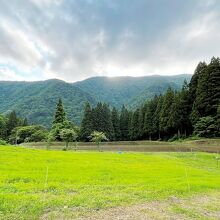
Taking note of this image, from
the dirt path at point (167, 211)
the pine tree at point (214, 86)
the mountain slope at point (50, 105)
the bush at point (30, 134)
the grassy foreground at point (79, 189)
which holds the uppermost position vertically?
the mountain slope at point (50, 105)

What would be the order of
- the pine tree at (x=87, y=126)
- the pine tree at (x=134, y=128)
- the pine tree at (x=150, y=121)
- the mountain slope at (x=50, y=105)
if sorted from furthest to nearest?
the mountain slope at (x=50, y=105) < the pine tree at (x=134, y=128) < the pine tree at (x=87, y=126) < the pine tree at (x=150, y=121)

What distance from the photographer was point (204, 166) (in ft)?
77.4

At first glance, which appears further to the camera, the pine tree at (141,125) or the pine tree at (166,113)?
the pine tree at (141,125)

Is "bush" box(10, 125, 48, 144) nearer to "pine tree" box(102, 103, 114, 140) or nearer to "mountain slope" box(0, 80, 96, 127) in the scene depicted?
"pine tree" box(102, 103, 114, 140)

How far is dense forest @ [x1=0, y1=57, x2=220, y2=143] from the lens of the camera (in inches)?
1971

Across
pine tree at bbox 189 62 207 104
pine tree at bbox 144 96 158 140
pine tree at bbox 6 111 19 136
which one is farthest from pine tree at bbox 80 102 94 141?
pine tree at bbox 189 62 207 104

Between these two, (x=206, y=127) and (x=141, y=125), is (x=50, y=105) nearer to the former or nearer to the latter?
(x=141, y=125)

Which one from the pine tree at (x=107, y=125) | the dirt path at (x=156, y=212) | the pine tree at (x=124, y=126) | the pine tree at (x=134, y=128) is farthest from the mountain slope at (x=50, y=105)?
the dirt path at (x=156, y=212)

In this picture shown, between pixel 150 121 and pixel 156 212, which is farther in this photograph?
pixel 150 121

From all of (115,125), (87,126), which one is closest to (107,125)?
(115,125)

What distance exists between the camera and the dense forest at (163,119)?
164 ft

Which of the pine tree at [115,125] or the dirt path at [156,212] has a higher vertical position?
the pine tree at [115,125]

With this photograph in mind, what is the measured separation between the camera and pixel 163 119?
62375 millimetres

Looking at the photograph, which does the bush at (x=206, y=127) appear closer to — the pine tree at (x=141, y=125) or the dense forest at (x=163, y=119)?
the dense forest at (x=163, y=119)
